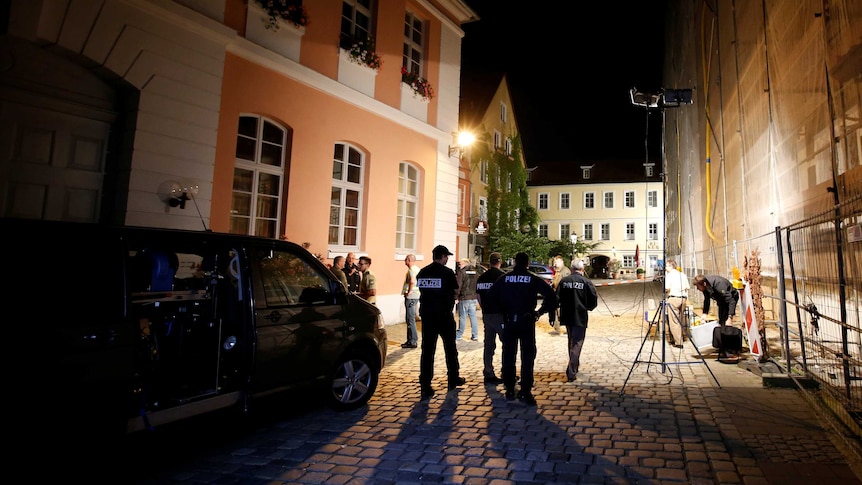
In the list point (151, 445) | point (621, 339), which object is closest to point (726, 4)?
point (621, 339)

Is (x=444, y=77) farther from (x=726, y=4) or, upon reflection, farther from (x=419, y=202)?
(x=726, y=4)

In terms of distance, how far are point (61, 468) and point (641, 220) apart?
165 ft

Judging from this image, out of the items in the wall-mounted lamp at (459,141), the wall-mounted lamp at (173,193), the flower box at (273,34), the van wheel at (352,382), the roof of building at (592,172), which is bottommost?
the van wheel at (352,382)

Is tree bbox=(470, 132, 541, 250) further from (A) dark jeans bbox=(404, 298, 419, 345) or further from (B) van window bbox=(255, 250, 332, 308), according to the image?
(B) van window bbox=(255, 250, 332, 308)

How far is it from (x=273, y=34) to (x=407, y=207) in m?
5.50

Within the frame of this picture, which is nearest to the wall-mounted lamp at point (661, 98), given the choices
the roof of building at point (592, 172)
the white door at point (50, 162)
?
the white door at point (50, 162)

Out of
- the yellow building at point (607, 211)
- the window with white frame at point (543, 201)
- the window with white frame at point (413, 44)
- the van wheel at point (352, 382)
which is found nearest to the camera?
the van wheel at point (352, 382)

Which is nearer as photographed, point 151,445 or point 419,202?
point 151,445

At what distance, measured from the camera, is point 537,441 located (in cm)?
421

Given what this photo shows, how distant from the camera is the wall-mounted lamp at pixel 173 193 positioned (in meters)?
7.12

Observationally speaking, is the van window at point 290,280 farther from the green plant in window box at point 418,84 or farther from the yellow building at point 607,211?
the yellow building at point 607,211

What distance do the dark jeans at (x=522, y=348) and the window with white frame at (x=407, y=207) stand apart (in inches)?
274

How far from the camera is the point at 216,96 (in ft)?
26.3

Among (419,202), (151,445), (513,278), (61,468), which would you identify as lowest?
(151,445)
